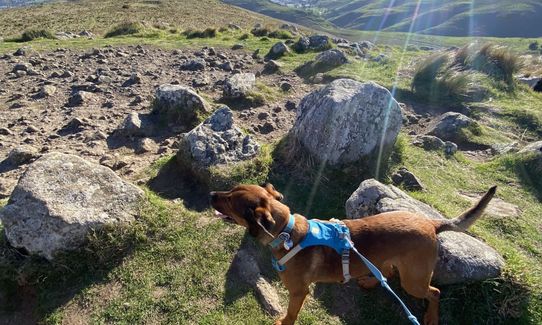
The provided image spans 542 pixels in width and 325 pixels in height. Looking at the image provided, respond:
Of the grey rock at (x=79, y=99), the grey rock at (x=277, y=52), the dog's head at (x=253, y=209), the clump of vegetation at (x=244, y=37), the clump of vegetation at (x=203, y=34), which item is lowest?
the clump of vegetation at (x=203, y=34)

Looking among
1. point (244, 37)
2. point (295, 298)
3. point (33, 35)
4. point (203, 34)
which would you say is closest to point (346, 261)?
point (295, 298)

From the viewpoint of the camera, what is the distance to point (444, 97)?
41.4 feet

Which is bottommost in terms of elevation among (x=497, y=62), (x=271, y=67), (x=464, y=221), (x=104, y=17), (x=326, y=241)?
(x=104, y=17)

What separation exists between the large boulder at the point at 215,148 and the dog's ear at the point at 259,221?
252cm

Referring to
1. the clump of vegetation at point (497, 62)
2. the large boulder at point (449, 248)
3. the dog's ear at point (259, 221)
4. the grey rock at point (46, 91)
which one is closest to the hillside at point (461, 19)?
the clump of vegetation at point (497, 62)

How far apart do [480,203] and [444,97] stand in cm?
912

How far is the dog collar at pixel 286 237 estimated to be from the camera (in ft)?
13.4

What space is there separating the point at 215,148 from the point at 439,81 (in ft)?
32.0

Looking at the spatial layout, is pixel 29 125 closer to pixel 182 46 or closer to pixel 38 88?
pixel 38 88

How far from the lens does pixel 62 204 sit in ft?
16.5

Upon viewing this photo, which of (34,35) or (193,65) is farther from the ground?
(193,65)

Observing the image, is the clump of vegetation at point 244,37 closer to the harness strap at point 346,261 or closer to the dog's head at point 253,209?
the dog's head at point 253,209

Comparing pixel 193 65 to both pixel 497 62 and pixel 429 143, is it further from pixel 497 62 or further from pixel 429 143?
pixel 497 62

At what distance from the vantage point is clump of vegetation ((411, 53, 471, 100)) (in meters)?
12.8
